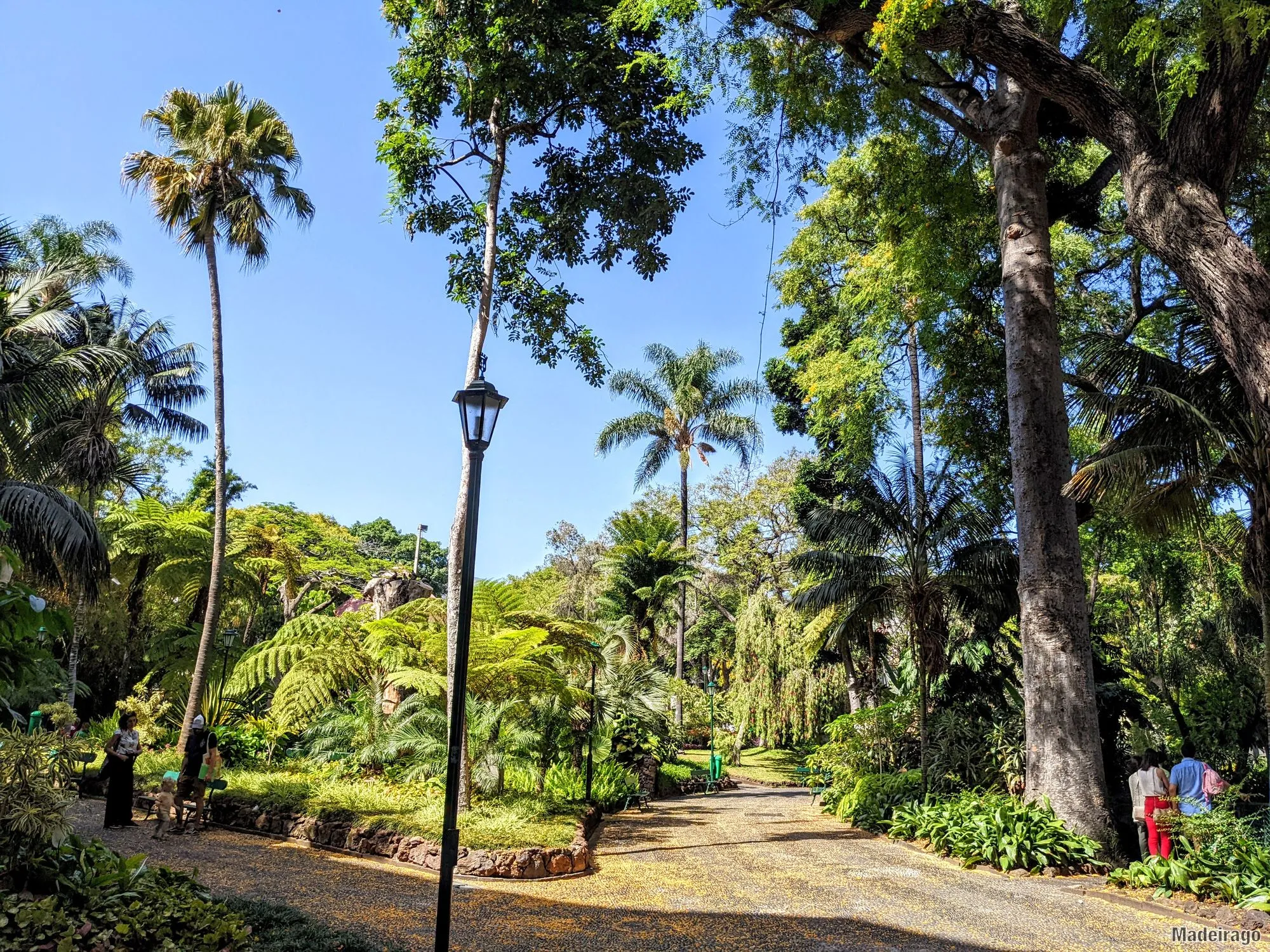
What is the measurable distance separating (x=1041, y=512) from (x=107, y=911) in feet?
32.8

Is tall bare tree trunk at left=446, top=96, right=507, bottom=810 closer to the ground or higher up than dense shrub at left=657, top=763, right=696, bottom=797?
higher up

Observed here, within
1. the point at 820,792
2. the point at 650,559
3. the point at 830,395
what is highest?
the point at 830,395

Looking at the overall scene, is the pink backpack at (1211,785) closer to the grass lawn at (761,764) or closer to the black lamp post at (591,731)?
the black lamp post at (591,731)

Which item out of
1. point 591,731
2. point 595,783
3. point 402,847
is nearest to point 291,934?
point 402,847

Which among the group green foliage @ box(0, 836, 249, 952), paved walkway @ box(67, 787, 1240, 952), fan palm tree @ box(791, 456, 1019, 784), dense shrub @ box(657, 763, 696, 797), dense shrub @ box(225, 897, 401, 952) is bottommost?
dense shrub @ box(657, 763, 696, 797)

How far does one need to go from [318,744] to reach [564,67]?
1153cm

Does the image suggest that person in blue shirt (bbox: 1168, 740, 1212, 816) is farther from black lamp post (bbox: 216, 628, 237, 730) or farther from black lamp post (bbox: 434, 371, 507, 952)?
black lamp post (bbox: 216, 628, 237, 730)

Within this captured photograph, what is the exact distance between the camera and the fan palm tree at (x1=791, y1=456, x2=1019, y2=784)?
1251cm

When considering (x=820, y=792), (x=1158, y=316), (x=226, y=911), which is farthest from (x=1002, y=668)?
(x=226, y=911)

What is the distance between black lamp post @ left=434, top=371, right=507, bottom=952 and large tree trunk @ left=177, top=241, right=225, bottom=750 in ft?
30.8

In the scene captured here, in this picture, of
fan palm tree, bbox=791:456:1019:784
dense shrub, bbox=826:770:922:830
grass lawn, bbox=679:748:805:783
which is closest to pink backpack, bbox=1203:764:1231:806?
fan palm tree, bbox=791:456:1019:784

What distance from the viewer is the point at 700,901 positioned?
7152mm

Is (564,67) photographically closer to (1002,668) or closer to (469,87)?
(469,87)

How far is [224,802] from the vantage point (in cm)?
1012
